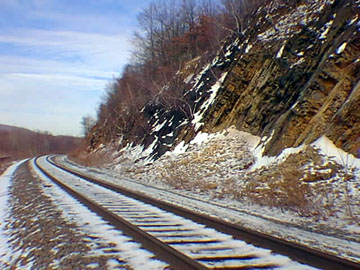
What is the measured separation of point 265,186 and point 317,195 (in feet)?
8.07

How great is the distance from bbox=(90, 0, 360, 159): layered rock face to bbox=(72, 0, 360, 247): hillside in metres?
0.05

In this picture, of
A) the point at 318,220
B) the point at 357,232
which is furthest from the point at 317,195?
the point at 357,232

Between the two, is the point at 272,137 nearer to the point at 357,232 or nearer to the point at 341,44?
the point at 341,44

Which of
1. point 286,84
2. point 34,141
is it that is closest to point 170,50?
point 286,84

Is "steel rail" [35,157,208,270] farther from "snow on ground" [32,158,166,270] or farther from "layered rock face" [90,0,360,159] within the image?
"layered rock face" [90,0,360,159]

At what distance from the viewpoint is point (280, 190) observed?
1209cm

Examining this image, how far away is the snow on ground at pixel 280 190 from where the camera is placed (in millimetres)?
8102

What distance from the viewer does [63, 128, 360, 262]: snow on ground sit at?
810cm

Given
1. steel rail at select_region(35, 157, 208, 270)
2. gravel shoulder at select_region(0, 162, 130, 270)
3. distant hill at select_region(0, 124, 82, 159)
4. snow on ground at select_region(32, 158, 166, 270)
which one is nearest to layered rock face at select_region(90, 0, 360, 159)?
steel rail at select_region(35, 157, 208, 270)

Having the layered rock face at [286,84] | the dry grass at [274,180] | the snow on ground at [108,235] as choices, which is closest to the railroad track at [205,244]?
the snow on ground at [108,235]

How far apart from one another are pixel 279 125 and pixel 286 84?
2.68 metres

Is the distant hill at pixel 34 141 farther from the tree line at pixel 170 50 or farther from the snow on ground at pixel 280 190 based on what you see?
the snow on ground at pixel 280 190

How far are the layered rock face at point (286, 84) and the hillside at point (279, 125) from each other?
5 centimetres

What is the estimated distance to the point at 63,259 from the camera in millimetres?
6168
